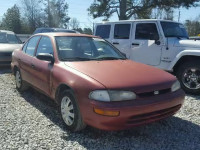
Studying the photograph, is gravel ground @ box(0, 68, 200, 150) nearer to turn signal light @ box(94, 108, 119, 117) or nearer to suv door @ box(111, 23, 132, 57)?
turn signal light @ box(94, 108, 119, 117)

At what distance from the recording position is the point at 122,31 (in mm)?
7098

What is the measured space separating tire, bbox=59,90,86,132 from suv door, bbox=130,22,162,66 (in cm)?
355

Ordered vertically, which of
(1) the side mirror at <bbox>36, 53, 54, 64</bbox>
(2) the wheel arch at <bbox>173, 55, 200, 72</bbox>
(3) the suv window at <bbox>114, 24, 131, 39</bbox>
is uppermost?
(3) the suv window at <bbox>114, 24, 131, 39</bbox>

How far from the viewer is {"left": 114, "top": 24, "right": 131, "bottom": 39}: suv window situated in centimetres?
693

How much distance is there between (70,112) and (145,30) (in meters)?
4.04

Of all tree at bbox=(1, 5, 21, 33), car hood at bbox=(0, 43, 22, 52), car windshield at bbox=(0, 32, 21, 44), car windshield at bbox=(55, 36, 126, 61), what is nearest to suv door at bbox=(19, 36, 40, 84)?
car windshield at bbox=(55, 36, 126, 61)

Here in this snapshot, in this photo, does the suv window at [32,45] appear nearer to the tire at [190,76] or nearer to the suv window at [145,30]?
the suv window at [145,30]

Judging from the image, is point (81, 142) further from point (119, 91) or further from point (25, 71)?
point (25, 71)

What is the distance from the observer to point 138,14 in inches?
953

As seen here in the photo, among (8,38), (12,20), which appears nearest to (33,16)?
(12,20)

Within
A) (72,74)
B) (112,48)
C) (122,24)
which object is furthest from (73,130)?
(122,24)

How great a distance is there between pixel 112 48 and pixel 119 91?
1977 mm

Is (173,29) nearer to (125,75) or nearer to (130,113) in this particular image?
(125,75)

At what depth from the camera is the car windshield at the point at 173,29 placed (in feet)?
20.3
